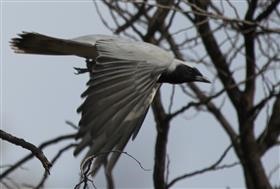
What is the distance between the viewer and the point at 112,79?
12.4 feet

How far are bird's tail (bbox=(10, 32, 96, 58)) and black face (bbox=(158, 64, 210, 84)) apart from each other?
423 millimetres

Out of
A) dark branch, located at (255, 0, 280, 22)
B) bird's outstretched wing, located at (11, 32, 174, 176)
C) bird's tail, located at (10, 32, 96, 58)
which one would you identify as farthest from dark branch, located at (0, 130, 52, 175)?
dark branch, located at (255, 0, 280, 22)

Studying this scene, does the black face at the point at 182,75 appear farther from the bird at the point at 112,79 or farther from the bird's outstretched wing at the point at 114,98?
the bird's outstretched wing at the point at 114,98

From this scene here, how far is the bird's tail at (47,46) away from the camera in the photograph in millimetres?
4453

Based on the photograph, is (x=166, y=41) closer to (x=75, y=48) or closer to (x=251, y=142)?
(x=251, y=142)

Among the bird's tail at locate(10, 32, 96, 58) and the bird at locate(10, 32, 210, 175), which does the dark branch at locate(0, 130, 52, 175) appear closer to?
the bird at locate(10, 32, 210, 175)

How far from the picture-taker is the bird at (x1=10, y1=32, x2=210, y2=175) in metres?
3.26

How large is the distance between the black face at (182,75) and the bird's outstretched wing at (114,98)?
0.30 m

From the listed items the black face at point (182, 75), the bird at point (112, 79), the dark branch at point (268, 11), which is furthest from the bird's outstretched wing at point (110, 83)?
the dark branch at point (268, 11)

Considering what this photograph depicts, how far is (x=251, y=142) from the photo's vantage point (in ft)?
17.9

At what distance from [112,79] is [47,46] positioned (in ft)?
2.76

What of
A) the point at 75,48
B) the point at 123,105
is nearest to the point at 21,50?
the point at 75,48

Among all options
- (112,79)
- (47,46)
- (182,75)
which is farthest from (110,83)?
(182,75)

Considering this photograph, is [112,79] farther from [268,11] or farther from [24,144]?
[268,11]
